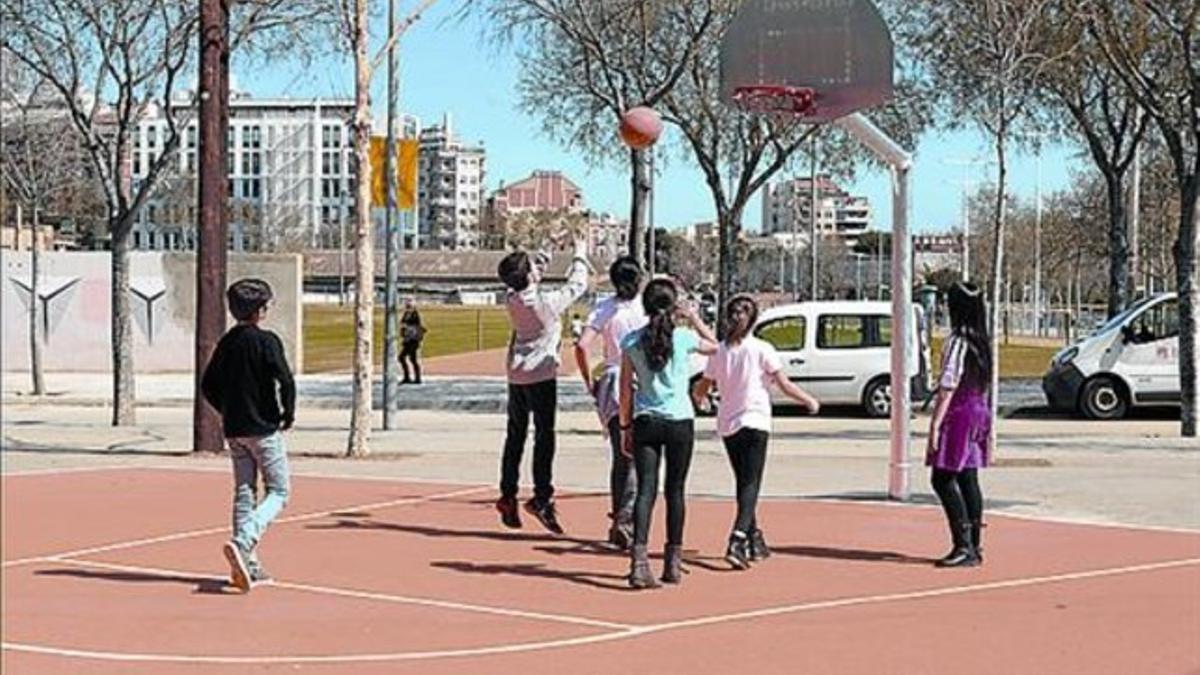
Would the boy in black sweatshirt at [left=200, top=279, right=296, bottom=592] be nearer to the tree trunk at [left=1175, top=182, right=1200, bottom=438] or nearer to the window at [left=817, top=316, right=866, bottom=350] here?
the tree trunk at [left=1175, top=182, right=1200, bottom=438]

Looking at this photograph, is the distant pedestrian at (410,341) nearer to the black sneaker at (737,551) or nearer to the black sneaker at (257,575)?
the black sneaker at (737,551)

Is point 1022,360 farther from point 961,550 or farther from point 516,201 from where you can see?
point 516,201

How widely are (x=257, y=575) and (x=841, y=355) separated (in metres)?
18.2

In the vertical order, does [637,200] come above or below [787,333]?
above

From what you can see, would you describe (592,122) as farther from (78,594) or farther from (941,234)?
(941,234)

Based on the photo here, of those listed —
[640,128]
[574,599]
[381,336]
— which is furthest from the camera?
[381,336]

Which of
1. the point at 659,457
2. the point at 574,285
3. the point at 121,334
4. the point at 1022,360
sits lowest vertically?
the point at 1022,360

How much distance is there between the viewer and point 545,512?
11773 millimetres

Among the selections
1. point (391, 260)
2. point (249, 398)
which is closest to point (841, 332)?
point (391, 260)

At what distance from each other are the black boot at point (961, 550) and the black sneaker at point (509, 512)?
3103 mm

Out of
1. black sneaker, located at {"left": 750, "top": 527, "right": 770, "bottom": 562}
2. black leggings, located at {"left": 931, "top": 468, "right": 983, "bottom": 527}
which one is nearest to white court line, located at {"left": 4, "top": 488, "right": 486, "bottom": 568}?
black sneaker, located at {"left": 750, "top": 527, "right": 770, "bottom": 562}

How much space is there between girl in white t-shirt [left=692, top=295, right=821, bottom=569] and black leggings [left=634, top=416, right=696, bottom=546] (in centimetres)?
57

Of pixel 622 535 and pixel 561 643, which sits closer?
pixel 561 643

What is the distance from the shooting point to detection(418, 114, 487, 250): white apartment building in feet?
502
